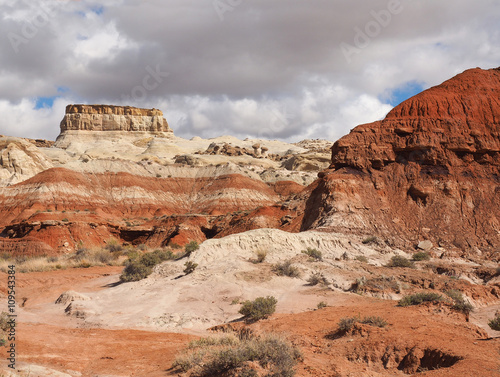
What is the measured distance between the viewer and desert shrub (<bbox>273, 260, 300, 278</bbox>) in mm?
18984

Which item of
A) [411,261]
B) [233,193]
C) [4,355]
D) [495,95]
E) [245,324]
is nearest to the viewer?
[4,355]

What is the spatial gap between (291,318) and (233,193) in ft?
176

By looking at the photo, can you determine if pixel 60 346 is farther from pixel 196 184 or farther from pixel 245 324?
pixel 196 184

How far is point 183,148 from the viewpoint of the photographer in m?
146

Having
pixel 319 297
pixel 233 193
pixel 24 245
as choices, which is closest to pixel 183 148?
pixel 233 193

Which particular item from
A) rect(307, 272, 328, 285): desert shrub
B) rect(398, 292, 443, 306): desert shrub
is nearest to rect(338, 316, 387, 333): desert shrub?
rect(398, 292, 443, 306): desert shrub

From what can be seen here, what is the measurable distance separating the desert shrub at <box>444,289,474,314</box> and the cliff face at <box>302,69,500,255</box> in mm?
8770

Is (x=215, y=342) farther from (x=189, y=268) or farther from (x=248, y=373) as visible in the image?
(x=189, y=268)

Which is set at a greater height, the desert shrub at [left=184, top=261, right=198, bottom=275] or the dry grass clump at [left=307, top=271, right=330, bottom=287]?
the desert shrub at [left=184, top=261, right=198, bottom=275]

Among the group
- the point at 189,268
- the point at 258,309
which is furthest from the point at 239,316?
the point at 189,268

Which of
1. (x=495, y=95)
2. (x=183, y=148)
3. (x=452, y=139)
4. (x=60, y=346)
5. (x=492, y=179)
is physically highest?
(x=183, y=148)

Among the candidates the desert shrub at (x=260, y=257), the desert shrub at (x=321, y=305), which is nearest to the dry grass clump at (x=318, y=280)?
the desert shrub at (x=321, y=305)

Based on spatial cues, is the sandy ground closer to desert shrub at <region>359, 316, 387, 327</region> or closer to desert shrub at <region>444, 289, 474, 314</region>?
desert shrub at <region>359, 316, 387, 327</region>

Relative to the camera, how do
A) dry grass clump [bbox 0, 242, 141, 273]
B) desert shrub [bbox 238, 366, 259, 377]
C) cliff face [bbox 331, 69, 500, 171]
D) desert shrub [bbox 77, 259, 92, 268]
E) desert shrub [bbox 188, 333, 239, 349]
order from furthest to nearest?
desert shrub [bbox 77, 259, 92, 268] → dry grass clump [bbox 0, 242, 141, 273] → cliff face [bbox 331, 69, 500, 171] → desert shrub [bbox 188, 333, 239, 349] → desert shrub [bbox 238, 366, 259, 377]
